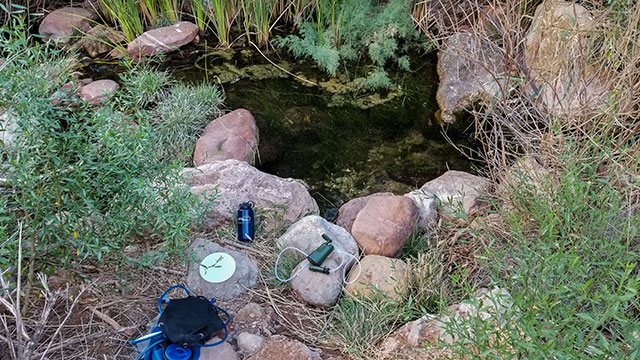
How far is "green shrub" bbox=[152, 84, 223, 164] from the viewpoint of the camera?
394cm

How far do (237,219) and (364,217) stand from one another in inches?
28.6

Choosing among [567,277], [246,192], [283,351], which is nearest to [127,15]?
[246,192]

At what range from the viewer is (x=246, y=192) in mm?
3246

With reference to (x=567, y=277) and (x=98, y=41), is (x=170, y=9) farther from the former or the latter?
(x=567, y=277)

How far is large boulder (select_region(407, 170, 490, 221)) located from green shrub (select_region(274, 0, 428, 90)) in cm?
180

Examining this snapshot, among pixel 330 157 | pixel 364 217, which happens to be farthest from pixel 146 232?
pixel 330 157

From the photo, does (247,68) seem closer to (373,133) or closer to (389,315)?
(373,133)

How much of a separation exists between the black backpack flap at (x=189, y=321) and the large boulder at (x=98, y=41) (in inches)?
134

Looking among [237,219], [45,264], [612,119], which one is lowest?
[237,219]

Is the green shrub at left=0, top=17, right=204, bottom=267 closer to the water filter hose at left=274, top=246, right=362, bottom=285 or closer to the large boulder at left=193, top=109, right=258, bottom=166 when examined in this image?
the water filter hose at left=274, top=246, right=362, bottom=285

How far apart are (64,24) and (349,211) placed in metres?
3.62

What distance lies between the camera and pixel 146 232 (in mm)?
2861

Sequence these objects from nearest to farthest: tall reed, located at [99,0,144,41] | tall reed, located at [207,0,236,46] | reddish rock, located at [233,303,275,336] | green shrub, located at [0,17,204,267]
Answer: green shrub, located at [0,17,204,267] < reddish rock, located at [233,303,275,336] < tall reed, located at [99,0,144,41] < tall reed, located at [207,0,236,46]

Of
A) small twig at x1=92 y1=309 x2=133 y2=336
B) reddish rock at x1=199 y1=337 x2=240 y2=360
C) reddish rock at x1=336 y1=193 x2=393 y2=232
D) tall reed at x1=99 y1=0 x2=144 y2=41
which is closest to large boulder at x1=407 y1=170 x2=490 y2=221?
reddish rock at x1=336 y1=193 x2=393 y2=232
